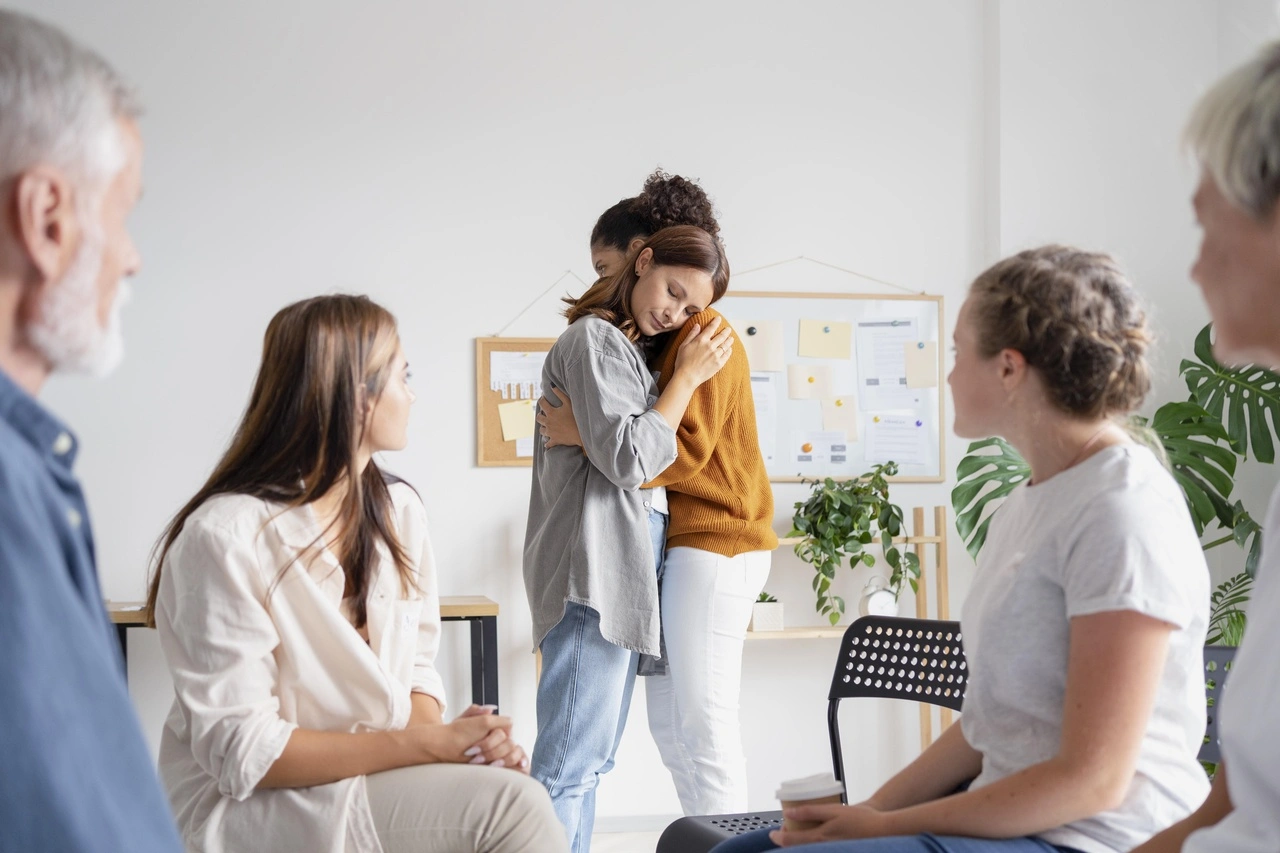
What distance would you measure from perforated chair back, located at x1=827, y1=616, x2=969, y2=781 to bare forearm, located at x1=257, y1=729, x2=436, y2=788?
2.61ft

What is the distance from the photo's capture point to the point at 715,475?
2227mm

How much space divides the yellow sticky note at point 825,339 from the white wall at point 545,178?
16 cm

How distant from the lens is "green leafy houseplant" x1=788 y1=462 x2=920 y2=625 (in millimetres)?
3553

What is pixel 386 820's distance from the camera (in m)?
1.32

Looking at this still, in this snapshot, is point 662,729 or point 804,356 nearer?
point 662,729

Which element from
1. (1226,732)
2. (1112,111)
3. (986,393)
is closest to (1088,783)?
(1226,732)

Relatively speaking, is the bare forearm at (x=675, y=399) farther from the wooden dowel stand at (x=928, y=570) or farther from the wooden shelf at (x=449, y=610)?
the wooden dowel stand at (x=928, y=570)

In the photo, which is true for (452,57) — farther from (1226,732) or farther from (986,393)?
(1226,732)

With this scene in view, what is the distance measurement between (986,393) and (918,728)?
2.87 metres

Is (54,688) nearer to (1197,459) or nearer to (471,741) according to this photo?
(471,741)

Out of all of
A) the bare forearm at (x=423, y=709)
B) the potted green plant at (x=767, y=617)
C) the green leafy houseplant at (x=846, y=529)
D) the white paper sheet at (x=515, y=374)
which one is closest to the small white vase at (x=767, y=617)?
the potted green plant at (x=767, y=617)

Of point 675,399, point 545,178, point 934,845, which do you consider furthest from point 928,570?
point 934,845

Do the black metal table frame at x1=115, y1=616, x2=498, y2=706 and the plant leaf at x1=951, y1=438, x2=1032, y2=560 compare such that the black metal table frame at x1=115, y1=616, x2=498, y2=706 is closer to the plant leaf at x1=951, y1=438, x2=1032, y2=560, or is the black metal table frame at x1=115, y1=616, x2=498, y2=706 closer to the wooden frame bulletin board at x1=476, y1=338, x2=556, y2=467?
the wooden frame bulletin board at x1=476, y1=338, x2=556, y2=467

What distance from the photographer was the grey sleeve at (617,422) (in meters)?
2.00
